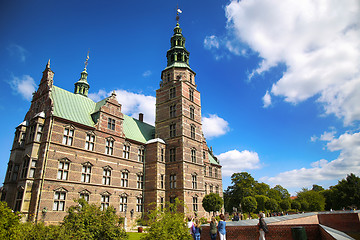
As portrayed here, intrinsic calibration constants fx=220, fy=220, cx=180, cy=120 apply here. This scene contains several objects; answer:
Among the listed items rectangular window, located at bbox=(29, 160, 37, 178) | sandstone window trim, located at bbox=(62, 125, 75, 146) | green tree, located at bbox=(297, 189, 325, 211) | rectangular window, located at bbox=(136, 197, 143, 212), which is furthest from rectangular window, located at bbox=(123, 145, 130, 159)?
green tree, located at bbox=(297, 189, 325, 211)

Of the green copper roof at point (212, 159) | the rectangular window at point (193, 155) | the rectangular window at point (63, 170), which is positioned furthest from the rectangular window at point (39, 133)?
the green copper roof at point (212, 159)

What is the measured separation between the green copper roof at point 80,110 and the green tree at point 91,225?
15723 mm

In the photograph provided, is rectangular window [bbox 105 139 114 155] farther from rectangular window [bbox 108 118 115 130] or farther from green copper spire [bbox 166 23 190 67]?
green copper spire [bbox 166 23 190 67]

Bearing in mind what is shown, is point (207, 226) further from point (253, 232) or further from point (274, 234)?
point (274, 234)

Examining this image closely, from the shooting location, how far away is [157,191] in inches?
1172

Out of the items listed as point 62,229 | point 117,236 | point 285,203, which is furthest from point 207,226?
point 285,203

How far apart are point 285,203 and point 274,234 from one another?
157 ft

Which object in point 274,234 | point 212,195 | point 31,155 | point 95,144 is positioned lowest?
point 274,234

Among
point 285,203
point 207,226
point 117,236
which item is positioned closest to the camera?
point 117,236

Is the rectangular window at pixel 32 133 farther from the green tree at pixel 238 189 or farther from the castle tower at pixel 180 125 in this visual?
the green tree at pixel 238 189

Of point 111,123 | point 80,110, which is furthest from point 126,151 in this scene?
point 80,110

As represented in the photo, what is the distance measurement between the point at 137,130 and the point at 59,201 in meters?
15.3

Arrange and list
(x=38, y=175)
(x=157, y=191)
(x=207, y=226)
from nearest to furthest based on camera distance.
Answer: (x=207, y=226) → (x=38, y=175) → (x=157, y=191)

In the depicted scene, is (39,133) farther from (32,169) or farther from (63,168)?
(63,168)
